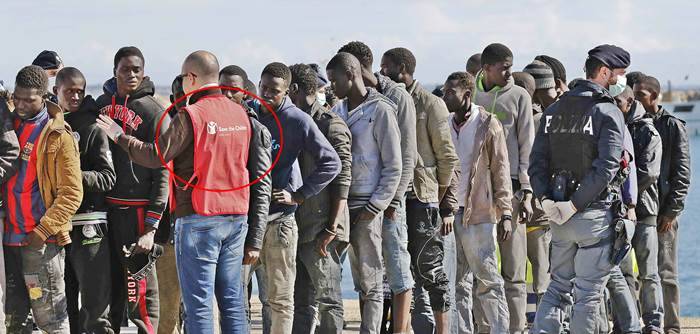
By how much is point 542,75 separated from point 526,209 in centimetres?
153

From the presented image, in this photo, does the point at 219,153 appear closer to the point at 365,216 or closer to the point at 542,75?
the point at 365,216

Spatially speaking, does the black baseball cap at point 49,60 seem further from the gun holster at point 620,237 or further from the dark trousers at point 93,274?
the gun holster at point 620,237

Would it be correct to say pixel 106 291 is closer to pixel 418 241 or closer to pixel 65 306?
pixel 65 306

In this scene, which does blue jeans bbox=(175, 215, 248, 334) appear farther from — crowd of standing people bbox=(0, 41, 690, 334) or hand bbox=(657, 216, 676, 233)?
hand bbox=(657, 216, 676, 233)

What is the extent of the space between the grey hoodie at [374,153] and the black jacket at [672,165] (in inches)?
98.1

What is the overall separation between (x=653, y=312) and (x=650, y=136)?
1265 mm

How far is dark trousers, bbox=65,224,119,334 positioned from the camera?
7.55m

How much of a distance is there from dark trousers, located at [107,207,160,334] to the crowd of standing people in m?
0.01

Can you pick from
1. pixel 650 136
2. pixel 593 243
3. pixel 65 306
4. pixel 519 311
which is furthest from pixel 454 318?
pixel 65 306

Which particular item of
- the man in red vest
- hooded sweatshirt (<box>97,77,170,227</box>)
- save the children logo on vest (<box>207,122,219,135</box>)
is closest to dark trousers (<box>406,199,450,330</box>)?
hooded sweatshirt (<box>97,77,170,227</box>)

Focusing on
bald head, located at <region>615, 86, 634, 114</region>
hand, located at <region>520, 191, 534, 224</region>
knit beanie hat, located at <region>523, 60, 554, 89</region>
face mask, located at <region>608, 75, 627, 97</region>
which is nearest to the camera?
face mask, located at <region>608, 75, 627, 97</region>

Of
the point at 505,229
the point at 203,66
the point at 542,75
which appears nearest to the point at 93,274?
the point at 203,66

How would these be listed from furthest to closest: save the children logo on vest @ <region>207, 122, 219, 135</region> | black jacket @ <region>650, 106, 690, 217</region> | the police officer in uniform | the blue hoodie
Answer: black jacket @ <region>650, 106, 690, 217</region>
the police officer in uniform
the blue hoodie
save the children logo on vest @ <region>207, 122, 219, 135</region>

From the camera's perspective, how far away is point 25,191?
24.3ft
